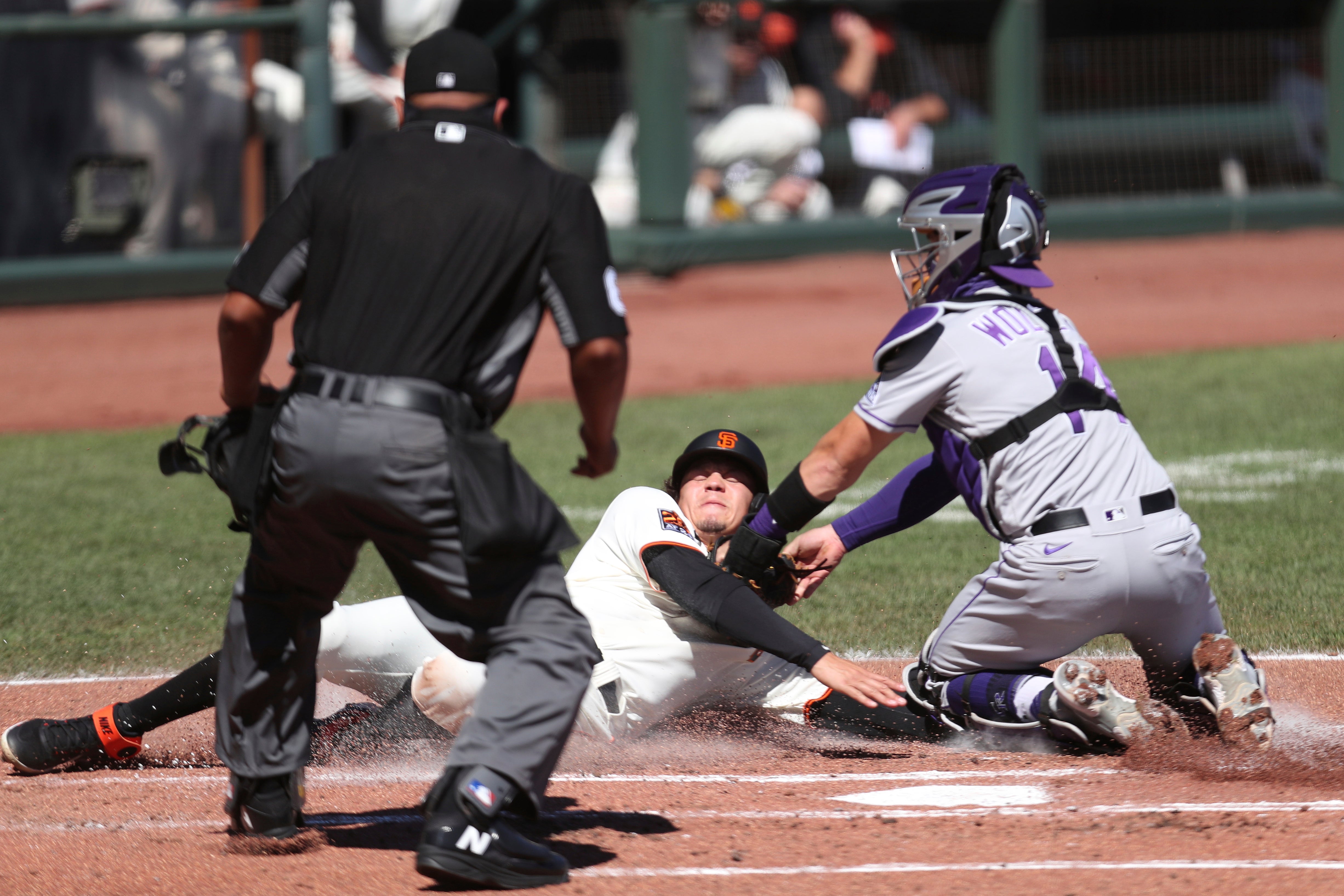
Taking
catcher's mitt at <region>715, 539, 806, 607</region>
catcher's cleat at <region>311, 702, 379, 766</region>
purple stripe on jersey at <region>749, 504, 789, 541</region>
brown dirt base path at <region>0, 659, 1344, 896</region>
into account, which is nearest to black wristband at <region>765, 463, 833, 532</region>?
purple stripe on jersey at <region>749, 504, 789, 541</region>

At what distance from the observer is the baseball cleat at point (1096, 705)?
3.83 metres

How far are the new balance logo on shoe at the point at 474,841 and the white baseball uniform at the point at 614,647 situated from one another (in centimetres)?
105

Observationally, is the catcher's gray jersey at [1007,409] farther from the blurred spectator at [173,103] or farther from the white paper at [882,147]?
the white paper at [882,147]

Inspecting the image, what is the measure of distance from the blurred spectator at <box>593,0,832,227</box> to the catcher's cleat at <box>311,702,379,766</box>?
8.83 m

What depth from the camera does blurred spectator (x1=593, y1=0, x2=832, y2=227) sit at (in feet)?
42.4

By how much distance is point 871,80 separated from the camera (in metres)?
13.5

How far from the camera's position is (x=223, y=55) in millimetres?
12047

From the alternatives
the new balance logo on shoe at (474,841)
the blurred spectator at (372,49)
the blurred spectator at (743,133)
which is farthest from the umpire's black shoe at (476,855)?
the blurred spectator at (372,49)

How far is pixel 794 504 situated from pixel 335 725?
1433mm

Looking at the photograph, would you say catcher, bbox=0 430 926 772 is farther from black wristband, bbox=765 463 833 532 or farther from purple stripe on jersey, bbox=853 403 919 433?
purple stripe on jersey, bbox=853 403 919 433

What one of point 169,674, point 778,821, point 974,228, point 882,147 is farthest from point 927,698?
point 882,147

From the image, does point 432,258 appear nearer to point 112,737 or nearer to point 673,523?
point 673,523

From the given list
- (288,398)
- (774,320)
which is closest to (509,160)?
(288,398)

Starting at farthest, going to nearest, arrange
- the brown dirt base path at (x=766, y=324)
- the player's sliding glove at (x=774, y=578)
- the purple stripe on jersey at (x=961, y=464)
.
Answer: the brown dirt base path at (x=766, y=324), the player's sliding glove at (x=774, y=578), the purple stripe on jersey at (x=961, y=464)
